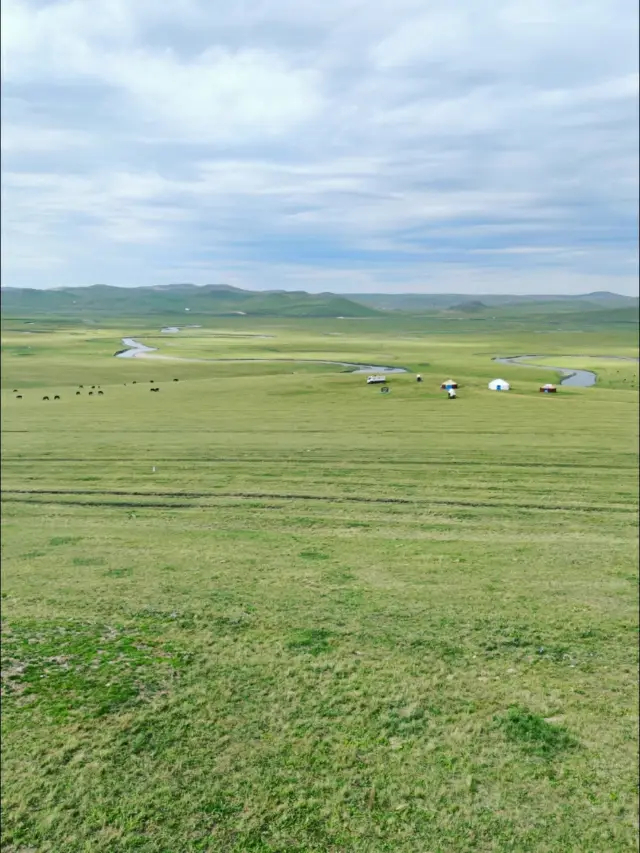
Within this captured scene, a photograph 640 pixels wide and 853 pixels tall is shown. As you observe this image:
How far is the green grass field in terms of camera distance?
12750mm

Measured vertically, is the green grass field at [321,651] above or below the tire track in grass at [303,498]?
below

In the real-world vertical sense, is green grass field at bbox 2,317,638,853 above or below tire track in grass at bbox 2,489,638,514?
below

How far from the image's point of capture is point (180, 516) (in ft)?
104

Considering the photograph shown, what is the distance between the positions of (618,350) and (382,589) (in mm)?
187539

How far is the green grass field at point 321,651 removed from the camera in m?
12.8

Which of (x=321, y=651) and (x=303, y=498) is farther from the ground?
(x=303, y=498)

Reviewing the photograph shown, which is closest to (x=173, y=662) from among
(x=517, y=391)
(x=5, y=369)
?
(x=517, y=391)

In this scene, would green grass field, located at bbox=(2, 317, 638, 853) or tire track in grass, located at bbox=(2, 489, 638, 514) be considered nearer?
green grass field, located at bbox=(2, 317, 638, 853)

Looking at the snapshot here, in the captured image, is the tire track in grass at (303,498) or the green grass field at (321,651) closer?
the green grass field at (321,651)

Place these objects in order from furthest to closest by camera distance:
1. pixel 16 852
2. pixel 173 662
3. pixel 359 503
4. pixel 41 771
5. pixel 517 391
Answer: pixel 517 391 → pixel 359 503 → pixel 173 662 → pixel 41 771 → pixel 16 852


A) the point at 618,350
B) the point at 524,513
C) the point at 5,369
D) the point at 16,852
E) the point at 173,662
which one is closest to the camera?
the point at 16,852

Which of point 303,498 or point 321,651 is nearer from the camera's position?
point 321,651

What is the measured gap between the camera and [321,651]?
18688 millimetres

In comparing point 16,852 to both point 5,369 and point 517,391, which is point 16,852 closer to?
point 517,391
